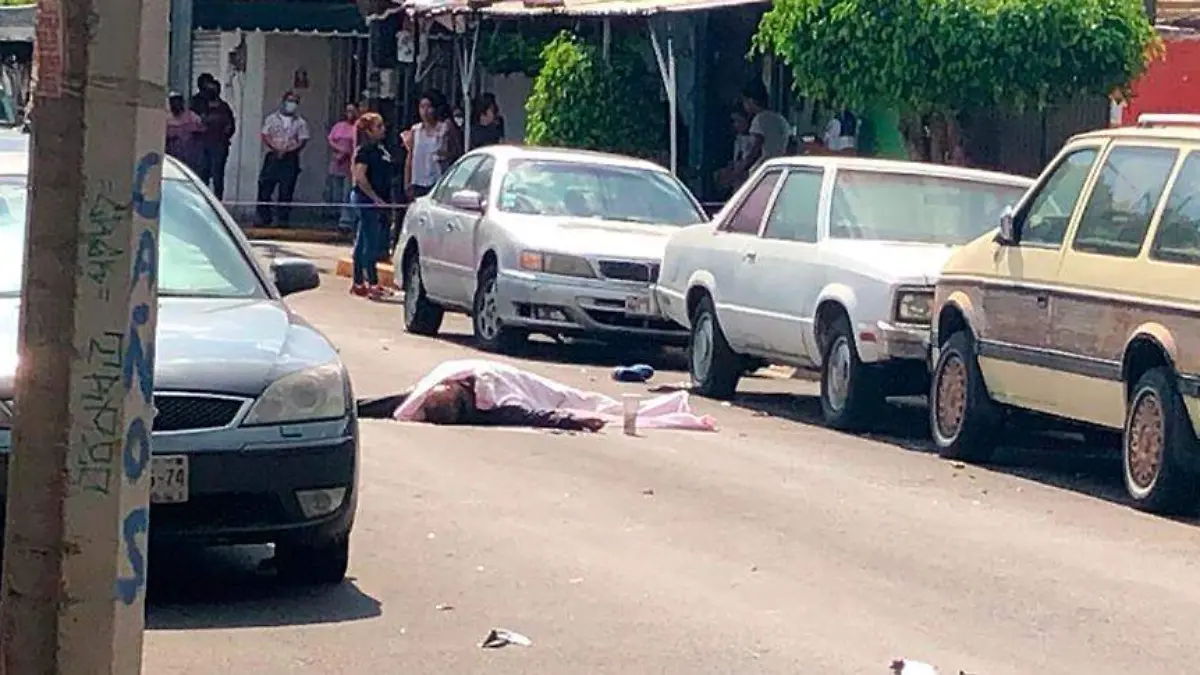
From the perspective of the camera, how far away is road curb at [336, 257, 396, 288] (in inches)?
1032

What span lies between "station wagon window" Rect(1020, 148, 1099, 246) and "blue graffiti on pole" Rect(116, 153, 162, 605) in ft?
28.3

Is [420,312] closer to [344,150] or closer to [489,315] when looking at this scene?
[489,315]

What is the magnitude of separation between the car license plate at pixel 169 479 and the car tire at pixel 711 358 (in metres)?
8.34

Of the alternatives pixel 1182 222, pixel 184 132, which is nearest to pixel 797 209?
pixel 1182 222

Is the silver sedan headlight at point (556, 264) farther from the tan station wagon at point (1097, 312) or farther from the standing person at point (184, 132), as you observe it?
the standing person at point (184, 132)

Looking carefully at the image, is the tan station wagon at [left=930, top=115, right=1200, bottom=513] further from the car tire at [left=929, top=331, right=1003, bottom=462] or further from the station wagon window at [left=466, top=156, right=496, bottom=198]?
the station wagon window at [left=466, top=156, right=496, bottom=198]

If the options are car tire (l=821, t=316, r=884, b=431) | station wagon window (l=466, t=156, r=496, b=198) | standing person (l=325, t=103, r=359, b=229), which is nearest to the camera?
car tire (l=821, t=316, r=884, b=431)

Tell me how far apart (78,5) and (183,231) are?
16.5ft

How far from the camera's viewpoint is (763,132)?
24609mm

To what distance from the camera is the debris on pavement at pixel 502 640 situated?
8.26 metres

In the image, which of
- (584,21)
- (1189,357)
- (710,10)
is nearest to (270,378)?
(1189,357)

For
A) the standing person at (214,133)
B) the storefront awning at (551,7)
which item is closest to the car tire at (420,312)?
the storefront awning at (551,7)

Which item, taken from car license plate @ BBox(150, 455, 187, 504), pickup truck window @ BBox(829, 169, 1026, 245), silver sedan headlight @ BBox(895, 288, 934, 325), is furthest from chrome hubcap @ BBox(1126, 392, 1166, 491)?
car license plate @ BBox(150, 455, 187, 504)

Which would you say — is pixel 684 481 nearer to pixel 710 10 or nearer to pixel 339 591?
pixel 339 591
